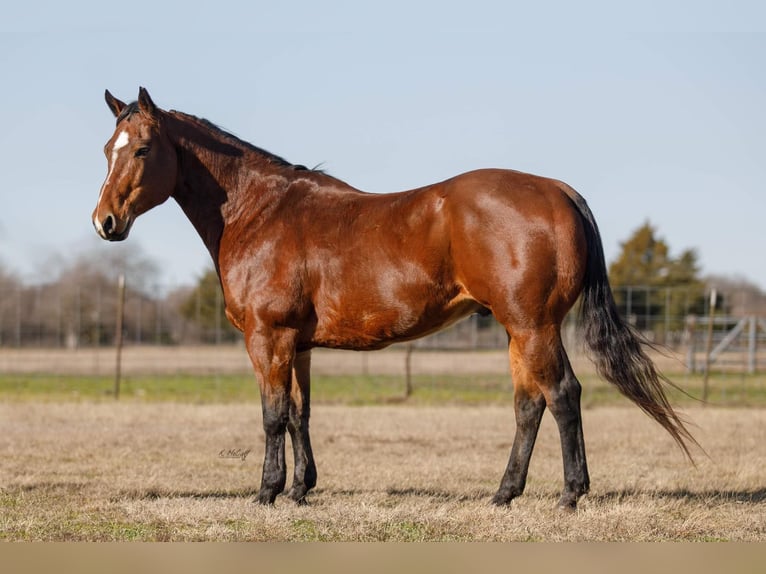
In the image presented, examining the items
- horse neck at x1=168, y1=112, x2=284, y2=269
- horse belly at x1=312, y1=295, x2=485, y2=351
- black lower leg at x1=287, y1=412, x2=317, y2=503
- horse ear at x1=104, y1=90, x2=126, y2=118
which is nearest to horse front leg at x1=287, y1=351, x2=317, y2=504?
black lower leg at x1=287, y1=412, x2=317, y2=503

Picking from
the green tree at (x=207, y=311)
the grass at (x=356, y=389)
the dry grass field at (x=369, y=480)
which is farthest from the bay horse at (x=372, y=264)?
the green tree at (x=207, y=311)

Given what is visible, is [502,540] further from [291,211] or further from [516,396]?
[291,211]

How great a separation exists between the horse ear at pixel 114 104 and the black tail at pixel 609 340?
352cm

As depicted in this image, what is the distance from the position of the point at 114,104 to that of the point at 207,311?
1576cm

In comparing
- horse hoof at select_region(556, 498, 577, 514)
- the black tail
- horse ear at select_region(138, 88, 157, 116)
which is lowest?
horse hoof at select_region(556, 498, 577, 514)

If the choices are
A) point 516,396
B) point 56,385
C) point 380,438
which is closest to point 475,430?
point 380,438

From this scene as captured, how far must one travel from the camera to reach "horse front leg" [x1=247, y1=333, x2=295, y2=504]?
6.28 m

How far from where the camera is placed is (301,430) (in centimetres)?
671

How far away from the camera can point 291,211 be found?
6.65 m

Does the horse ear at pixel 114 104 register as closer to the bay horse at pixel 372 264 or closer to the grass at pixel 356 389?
the bay horse at pixel 372 264

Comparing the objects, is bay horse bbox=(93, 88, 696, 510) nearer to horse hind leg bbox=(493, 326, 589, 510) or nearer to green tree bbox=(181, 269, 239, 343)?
horse hind leg bbox=(493, 326, 589, 510)

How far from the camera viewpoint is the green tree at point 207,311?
21.2 meters

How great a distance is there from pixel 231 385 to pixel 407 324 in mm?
14681

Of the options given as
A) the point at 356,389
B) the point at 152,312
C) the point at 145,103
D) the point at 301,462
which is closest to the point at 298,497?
the point at 301,462
